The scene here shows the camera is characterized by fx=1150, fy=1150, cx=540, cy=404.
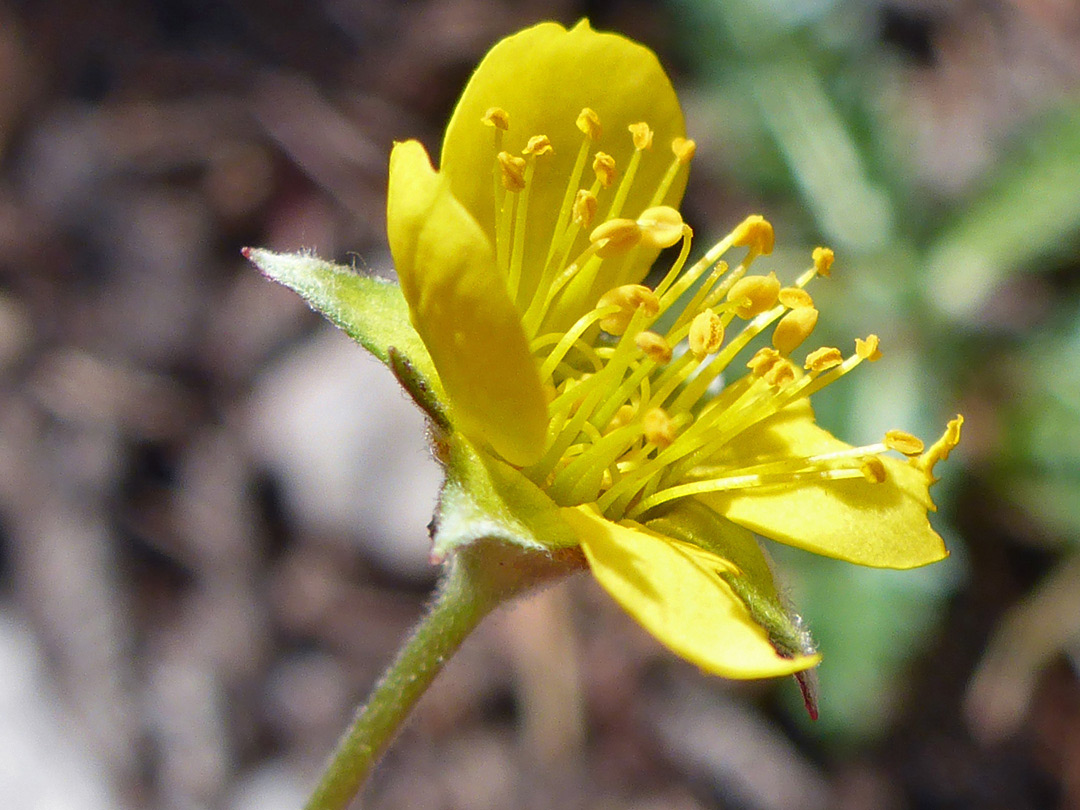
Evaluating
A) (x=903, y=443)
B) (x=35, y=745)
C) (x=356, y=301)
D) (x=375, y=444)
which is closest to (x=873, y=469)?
(x=903, y=443)

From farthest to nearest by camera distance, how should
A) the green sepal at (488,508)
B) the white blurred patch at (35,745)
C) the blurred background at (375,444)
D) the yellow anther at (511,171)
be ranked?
the blurred background at (375,444) < the white blurred patch at (35,745) < the yellow anther at (511,171) < the green sepal at (488,508)

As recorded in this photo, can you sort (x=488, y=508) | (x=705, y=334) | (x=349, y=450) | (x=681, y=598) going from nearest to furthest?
1. (x=681, y=598)
2. (x=488, y=508)
3. (x=705, y=334)
4. (x=349, y=450)

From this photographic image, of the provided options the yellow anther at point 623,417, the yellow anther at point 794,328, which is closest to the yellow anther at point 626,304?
the yellow anther at point 623,417

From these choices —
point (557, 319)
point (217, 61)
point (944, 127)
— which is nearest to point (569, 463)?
point (557, 319)

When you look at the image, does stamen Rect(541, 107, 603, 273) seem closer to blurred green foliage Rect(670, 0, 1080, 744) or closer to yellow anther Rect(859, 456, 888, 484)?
yellow anther Rect(859, 456, 888, 484)

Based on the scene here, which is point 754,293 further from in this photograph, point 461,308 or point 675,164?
point 461,308

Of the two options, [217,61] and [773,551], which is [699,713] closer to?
[773,551]

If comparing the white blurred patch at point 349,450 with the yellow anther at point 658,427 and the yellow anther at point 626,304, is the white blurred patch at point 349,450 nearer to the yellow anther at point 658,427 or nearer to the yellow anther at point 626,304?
the yellow anther at point 626,304
